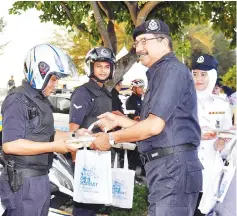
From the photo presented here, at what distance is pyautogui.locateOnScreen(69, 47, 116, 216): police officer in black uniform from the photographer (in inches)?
176

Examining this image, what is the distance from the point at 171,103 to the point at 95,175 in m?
1.35

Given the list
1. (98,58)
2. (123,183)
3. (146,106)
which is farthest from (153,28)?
(123,183)

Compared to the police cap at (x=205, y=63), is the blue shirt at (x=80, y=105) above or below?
below

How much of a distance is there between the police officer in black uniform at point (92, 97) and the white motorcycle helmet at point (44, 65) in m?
1.38

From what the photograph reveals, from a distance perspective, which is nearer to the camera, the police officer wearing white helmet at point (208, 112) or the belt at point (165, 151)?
the belt at point (165, 151)

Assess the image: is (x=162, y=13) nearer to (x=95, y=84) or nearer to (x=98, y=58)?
(x=98, y=58)

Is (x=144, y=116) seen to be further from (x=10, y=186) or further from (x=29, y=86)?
(x=10, y=186)

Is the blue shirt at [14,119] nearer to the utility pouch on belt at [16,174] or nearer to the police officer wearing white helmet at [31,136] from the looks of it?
the police officer wearing white helmet at [31,136]

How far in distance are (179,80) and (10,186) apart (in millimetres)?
1299

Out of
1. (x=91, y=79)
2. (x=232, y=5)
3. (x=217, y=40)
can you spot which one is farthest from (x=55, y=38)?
(x=91, y=79)

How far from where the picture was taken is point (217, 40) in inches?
2367

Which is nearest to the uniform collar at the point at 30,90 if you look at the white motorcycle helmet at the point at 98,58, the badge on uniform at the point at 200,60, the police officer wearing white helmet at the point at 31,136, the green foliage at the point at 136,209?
the police officer wearing white helmet at the point at 31,136

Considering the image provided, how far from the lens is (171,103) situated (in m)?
2.94

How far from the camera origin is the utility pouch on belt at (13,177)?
9.48 feet
